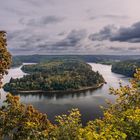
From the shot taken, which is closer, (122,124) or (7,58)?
(122,124)

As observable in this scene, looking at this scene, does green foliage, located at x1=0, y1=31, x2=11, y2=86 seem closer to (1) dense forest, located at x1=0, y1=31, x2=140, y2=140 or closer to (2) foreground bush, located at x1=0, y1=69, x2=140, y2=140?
(1) dense forest, located at x1=0, y1=31, x2=140, y2=140

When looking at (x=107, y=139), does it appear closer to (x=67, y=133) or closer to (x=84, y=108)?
(x=67, y=133)

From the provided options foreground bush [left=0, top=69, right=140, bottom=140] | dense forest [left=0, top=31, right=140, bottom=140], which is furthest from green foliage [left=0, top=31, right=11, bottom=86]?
foreground bush [left=0, top=69, right=140, bottom=140]

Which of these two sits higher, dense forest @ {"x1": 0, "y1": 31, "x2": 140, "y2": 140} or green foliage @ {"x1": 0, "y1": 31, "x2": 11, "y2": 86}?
green foliage @ {"x1": 0, "y1": 31, "x2": 11, "y2": 86}

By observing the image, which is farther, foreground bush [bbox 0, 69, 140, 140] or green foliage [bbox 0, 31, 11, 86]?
green foliage [bbox 0, 31, 11, 86]

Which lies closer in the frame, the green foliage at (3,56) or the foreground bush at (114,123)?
the foreground bush at (114,123)

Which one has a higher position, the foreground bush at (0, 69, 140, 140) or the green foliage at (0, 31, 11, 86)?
the green foliage at (0, 31, 11, 86)

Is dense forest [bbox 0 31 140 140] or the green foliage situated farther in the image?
the green foliage

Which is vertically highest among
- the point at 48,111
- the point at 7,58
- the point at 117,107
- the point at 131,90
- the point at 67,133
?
the point at 7,58

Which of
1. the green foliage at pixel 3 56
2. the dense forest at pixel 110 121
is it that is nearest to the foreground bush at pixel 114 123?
the dense forest at pixel 110 121

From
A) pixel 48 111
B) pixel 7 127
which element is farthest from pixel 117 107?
pixel 48 111

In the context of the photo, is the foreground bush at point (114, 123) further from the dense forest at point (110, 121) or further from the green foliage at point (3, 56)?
the green foliage at point (3, 56)
